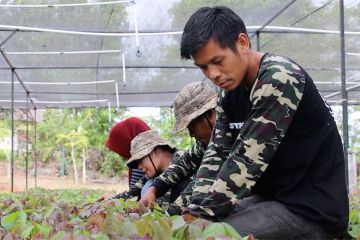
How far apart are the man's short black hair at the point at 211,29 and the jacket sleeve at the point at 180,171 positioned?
118cm

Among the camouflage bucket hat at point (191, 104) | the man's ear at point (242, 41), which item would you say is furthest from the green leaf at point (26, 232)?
the camouflage bucket hat at point (191, 104)

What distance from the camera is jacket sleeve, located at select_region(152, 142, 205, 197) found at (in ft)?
9.77

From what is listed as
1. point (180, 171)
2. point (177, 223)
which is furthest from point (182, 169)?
point (177, 223)

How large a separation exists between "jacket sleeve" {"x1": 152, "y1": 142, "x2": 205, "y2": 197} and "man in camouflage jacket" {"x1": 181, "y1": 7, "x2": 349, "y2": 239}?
0.99 meters

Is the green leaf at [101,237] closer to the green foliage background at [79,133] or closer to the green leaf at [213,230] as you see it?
the green leaf at [213,230]

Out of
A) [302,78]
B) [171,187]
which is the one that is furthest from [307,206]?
[171,187]

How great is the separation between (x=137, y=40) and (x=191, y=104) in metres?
4.60

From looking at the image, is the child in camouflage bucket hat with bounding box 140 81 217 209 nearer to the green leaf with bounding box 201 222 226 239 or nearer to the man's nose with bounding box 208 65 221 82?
the man's nose with bounding box 208 65 221 82

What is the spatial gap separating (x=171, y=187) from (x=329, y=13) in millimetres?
4595

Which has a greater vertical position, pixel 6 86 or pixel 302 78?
pixel 6 86

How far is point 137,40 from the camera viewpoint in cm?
711

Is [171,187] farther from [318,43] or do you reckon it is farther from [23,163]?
[23,163]

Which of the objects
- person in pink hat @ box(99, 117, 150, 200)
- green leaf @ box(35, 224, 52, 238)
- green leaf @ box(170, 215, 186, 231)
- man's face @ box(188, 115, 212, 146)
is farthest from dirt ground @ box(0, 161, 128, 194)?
green leaf @ box(170, 215, 186, 231)

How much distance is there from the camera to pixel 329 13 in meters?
6.80
